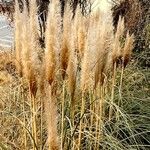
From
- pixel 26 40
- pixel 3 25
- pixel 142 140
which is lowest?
pixel 3 25

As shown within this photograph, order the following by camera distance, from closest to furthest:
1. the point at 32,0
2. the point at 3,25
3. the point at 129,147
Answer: the point at 32,0
the point at 129,147
the point at 3,25

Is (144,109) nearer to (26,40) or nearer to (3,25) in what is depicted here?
(26,40)

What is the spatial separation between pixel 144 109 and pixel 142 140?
0.42 meters

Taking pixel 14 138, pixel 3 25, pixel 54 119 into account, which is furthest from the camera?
pixel 3 25

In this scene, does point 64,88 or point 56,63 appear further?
point 64,88

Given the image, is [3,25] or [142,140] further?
[3,25]

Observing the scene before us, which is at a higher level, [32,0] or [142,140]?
[32,0]

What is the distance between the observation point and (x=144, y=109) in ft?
14.1

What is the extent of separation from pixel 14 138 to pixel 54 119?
1.80m

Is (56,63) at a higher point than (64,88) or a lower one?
higher

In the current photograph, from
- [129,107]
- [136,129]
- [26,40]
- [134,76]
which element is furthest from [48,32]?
[134,76]

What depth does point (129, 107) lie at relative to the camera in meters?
4.32

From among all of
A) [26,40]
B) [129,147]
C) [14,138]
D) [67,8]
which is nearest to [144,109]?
[129,147]

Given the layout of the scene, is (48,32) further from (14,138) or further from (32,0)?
(14,138)
